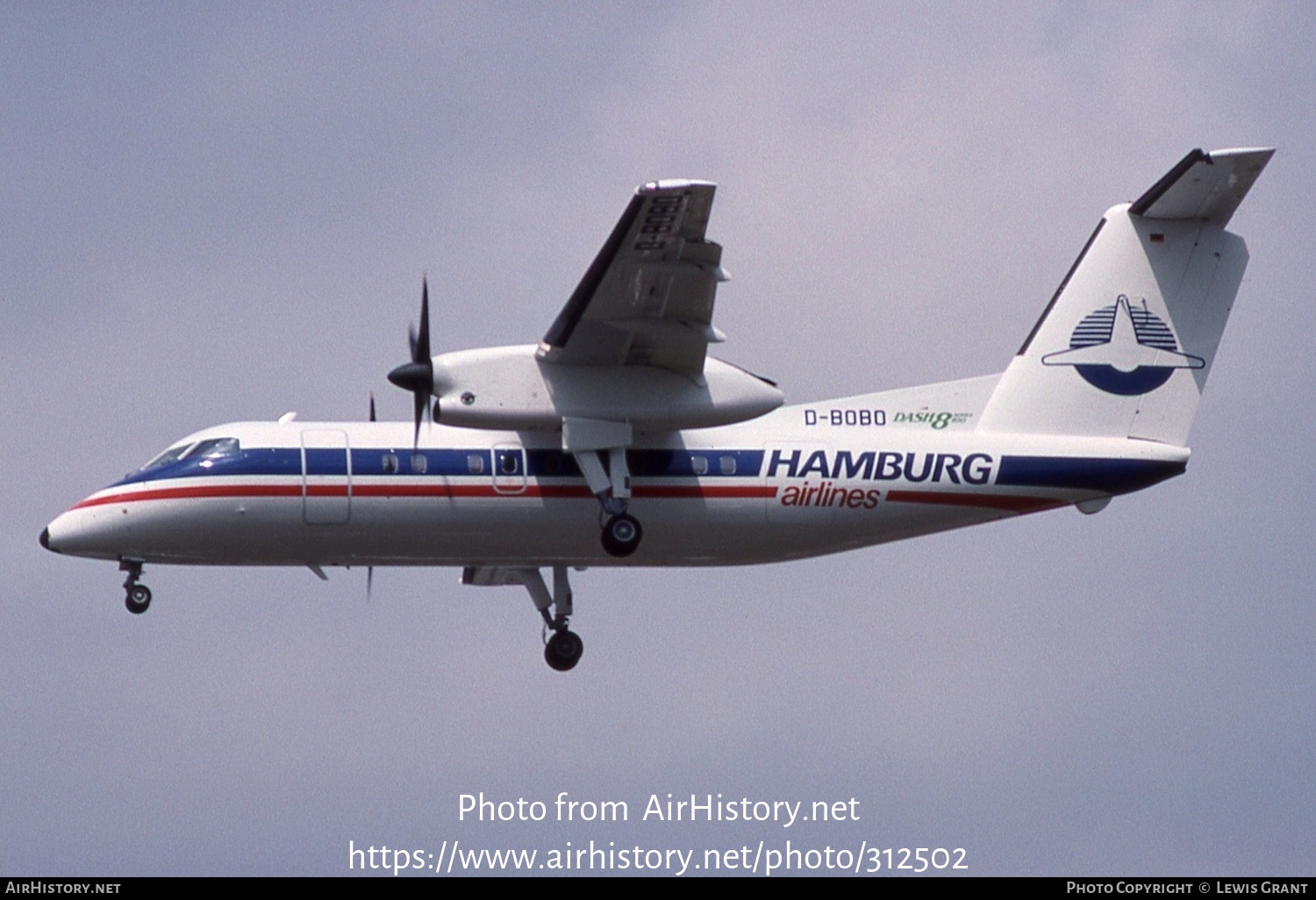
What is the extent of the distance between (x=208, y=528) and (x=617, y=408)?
4.66 m

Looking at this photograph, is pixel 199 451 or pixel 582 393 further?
pixel 199 451

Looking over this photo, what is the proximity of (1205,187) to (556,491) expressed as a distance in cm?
804

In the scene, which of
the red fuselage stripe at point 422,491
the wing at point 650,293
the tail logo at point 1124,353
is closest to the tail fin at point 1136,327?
the tail logo at point 1124,353

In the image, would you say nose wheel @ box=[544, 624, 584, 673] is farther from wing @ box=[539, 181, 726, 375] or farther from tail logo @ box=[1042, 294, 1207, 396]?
tail logo @ box=[1042, 294, 1207, 396]

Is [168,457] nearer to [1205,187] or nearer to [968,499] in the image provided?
[968,499]

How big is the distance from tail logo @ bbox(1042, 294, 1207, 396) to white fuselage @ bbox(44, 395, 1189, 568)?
874 millimetres

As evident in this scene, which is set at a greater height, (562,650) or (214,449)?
(214,449)

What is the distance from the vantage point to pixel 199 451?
78.6 feet

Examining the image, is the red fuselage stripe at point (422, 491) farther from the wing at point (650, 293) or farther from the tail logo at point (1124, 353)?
the tail logo at point (1124, 353)

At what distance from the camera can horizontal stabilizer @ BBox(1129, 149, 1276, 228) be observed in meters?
23.5

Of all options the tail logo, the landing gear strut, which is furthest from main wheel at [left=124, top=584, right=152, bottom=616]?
the tail logo

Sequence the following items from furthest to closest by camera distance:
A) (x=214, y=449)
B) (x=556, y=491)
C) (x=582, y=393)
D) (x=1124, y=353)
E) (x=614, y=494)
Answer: (x=1124, y=353) → (x=214, y=449) → (x=556, y=491) → (x=614, y=494) → (x=582, y=393)

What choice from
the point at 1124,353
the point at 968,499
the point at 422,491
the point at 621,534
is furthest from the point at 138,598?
the point at 1124,353
